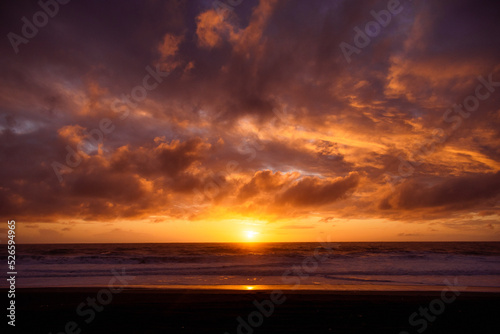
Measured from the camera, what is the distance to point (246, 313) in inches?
372

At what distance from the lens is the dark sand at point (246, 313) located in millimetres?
7934

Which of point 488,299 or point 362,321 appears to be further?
point 488,299

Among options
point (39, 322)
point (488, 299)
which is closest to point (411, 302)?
point (488, 299)

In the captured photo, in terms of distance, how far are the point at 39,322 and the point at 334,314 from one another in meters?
8.66

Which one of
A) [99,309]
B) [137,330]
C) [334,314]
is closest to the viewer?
[137,330]

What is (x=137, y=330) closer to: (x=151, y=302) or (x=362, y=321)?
(x=151, y=302)

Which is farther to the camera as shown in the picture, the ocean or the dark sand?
the ocean

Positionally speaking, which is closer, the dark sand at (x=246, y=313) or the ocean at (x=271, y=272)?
the dark sand at (x=246, y=313)

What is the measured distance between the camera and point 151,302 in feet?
36.6

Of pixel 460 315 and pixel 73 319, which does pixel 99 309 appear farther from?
pixel 460 315

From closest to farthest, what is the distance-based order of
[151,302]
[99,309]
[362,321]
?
[362,321] → [99,309] → [151,302]

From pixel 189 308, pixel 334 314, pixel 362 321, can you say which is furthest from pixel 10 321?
pixel 362 321

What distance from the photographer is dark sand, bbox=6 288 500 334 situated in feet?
26.0

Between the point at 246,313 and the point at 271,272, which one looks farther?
the point at 271,272
